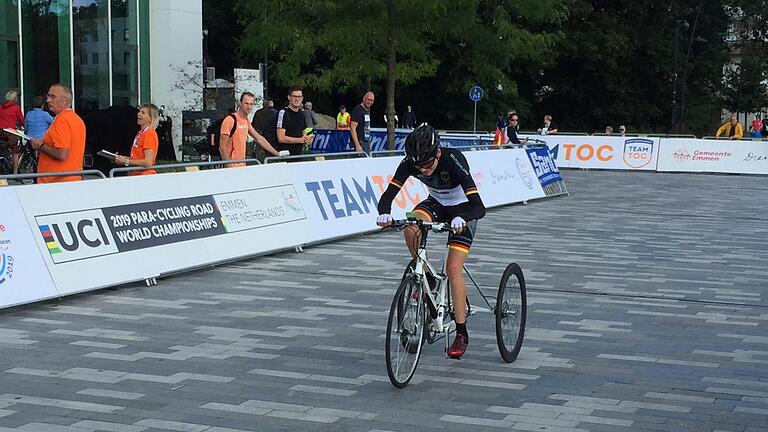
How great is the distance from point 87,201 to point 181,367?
3553 millimetres

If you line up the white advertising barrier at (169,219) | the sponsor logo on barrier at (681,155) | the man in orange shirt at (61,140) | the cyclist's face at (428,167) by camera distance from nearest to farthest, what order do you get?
the cyclist's face at (428,167) < the white advertising barrier at (169,219) < the man in orange shirt at (61,140) < the sponsor logo on barrier at (681,155)

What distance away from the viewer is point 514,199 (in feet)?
70.0

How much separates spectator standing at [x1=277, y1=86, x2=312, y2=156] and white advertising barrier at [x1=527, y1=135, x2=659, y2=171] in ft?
62.2

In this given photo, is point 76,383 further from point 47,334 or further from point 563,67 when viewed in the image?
point 563,67

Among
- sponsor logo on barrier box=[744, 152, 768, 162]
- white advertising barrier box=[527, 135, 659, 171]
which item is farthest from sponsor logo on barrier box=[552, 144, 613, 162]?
sponsor logo on barrier box=[744, 152, 768, 162]

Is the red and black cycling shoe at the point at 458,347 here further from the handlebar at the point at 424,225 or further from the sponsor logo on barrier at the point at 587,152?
the sponsor logo on barrier at the point at 587,152

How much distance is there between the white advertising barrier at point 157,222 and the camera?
10414mm

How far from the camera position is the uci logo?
1030 cm

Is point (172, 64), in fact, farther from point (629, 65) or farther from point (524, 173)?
point (629, 65)

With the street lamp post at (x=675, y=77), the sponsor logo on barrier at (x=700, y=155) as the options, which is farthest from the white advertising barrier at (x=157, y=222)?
the street lamp post at (x=675, y=77)

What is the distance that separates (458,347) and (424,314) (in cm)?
55

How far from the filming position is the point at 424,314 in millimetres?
7488

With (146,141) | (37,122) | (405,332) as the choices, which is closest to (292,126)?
(146,141)

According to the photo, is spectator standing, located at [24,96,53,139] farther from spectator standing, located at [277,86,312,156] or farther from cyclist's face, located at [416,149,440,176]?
cyclist's face, located at [416,149,440,176]
